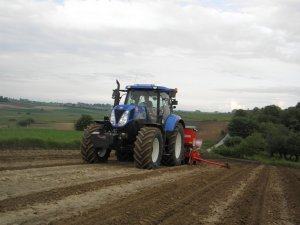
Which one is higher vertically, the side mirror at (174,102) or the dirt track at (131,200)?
the side mirror at (174,102)

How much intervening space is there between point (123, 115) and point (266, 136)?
60.9 meters

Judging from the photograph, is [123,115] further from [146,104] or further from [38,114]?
[38,114]

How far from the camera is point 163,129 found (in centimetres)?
1354

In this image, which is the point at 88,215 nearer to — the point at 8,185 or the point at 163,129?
the point at 8,185

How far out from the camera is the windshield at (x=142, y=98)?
13.5 meters

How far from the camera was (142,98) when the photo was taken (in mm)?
13602

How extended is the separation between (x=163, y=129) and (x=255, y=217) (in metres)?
7.16

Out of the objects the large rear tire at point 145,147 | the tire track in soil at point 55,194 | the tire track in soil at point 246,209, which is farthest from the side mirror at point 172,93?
the tire track in soil at point 246,209

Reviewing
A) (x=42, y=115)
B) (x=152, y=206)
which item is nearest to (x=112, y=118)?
(x=152, y=206)

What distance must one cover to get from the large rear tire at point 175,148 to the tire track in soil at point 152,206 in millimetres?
4151

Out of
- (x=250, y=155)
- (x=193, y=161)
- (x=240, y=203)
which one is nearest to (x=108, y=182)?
(x=240, y=203)

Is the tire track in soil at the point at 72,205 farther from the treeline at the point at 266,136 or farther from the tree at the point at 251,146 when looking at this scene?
the tree at the point at 251,146

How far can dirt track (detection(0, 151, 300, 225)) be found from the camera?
5.76 m

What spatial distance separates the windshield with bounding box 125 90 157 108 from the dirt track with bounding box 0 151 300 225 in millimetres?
3456
